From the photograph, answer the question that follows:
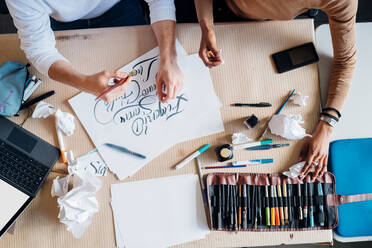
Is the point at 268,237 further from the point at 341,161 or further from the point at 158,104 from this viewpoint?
the point at 158,104

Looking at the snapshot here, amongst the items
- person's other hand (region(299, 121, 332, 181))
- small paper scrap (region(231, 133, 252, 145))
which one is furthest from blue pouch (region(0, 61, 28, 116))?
person's other hand (region(299, 121, 332, 181))

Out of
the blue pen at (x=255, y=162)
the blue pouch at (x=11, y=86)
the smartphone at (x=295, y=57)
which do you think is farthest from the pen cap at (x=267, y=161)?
the blue pouch at (x=11, y=86)

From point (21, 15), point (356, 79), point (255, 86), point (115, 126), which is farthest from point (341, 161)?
point (21, 15)

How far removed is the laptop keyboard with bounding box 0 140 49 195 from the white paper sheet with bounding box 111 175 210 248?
8.2 inches

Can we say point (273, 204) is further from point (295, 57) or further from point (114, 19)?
point (114, 19)

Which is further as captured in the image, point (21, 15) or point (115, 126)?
point (115, 126)

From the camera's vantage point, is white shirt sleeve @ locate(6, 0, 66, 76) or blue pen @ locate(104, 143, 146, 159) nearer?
white shirt sleeve @ locate(6, 0, 66, 76)

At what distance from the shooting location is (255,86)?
2.69 feet

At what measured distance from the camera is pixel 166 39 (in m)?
0.79

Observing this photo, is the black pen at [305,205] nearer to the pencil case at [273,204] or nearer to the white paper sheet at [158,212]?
the pencil case at [273,204]

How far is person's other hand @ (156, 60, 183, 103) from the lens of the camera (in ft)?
2.52

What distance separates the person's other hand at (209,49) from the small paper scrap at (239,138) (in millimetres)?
212

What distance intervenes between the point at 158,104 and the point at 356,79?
2.07 feet

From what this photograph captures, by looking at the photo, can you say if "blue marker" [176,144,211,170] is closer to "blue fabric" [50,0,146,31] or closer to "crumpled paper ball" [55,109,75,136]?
"crumpled paper ball" [55,109,75,136]
